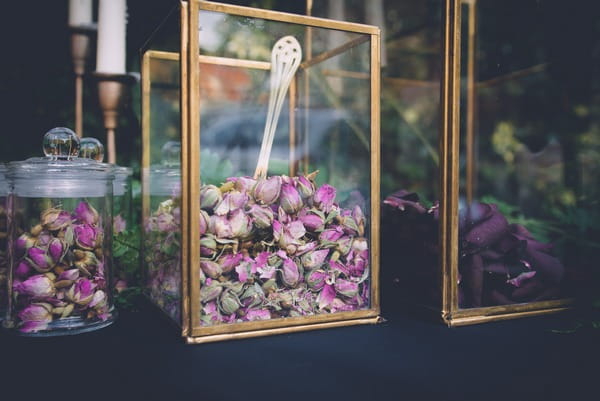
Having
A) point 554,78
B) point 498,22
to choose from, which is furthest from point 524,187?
point 498,22

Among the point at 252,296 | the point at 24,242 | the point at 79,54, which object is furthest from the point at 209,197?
the point at 79,54

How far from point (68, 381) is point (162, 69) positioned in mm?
456

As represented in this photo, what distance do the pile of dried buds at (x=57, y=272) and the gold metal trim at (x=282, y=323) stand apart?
0.16 metres

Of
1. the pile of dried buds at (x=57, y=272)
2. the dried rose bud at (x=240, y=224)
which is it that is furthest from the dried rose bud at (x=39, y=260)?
the dried rose bud at (x=240, y=224)

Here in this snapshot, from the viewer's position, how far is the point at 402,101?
2066mm

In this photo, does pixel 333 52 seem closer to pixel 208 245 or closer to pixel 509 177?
pixel 208 245

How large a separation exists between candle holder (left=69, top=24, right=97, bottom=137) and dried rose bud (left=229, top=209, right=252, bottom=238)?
1.73 feet

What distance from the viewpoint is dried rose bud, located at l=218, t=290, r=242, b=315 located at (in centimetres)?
63

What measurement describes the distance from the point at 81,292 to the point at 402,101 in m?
1.64

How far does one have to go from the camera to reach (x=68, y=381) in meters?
0.50

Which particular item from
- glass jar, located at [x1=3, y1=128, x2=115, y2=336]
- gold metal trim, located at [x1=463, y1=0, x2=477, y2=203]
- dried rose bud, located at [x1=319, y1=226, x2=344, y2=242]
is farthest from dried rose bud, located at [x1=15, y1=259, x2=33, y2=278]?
gold metal trim, located at [x1=463, y1=0, x2=477, y2=203]

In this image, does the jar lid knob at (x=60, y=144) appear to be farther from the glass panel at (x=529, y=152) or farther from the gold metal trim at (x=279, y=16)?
the glass panel at (x=529, y=152)

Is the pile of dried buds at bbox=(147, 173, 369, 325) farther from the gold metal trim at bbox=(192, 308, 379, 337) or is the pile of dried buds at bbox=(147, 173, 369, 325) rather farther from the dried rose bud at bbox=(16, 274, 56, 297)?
the dried rose bud at bbox=(16, 274, 56, 297)

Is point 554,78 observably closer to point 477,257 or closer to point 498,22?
point 498,22
